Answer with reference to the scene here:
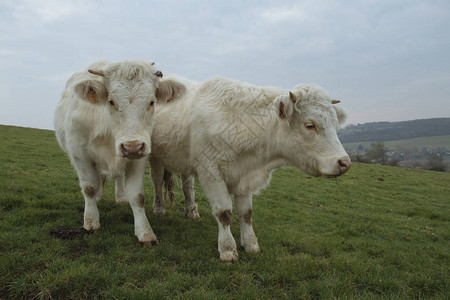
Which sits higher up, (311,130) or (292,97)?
(292,97)

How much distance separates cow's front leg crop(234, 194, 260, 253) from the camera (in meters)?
4.84

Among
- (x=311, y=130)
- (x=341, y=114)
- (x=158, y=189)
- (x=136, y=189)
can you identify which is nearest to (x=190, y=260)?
(x=136, y=189)

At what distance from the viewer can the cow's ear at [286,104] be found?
174 inches

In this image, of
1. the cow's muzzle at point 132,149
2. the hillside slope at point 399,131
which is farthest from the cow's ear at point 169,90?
the hillside slope at point 399,131

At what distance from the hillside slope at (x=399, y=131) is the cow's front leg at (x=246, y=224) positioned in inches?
4507

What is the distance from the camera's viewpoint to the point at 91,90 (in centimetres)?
453

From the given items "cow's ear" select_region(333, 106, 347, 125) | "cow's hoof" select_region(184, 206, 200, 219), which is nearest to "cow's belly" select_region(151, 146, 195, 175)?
"cow's hoof" select_region(184, 206, 200, 219)

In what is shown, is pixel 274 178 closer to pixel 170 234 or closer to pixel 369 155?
pixel 170 234

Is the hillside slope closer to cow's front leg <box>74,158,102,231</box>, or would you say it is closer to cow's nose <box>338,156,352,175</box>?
cow's nose <box>338,156,352,175</box>

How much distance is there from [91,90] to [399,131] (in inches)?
6286

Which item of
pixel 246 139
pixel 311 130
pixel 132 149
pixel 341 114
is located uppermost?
pixel 341 114

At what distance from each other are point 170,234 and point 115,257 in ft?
4.25

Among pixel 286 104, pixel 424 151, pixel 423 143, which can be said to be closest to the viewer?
pixel 286 104

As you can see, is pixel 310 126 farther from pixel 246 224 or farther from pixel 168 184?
pixel 168 184
